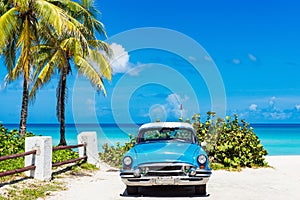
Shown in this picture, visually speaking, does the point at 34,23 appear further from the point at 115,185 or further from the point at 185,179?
the point at 185,179

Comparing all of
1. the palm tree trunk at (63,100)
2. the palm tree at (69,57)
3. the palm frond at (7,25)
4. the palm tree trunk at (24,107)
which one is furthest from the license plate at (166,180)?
the palm tree trunk at (63,100)

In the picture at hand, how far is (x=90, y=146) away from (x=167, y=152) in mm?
6521

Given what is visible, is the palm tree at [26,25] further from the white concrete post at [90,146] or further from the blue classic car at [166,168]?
the blue classic car at [166,168]

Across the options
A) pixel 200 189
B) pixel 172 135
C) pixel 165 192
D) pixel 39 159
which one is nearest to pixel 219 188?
pixel 200 189

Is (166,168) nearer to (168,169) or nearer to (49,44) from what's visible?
(168,169)

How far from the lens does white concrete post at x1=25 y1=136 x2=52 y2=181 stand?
34.7 ft

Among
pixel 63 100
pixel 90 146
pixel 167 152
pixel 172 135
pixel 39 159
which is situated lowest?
pixel 39 159

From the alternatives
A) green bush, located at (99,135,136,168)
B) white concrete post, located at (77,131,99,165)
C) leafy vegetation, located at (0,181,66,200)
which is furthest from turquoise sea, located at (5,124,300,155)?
leafy vegetation, located at (0,181,66,200)

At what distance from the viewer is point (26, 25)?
16.5 meters

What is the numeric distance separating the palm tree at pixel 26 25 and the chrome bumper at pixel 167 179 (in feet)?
28.4

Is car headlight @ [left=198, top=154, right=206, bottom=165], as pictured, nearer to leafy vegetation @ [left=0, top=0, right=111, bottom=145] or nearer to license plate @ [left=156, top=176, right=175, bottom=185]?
license plate @ [left=156, top=176, right=175, bottom=185]

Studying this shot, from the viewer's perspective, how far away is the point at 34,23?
17.1 metres

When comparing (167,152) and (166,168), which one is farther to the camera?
(167,152)

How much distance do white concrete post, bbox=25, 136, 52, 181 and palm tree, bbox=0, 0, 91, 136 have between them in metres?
5.82
